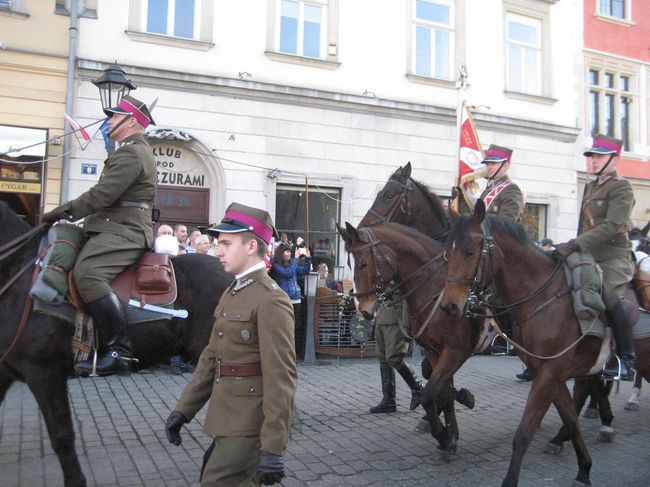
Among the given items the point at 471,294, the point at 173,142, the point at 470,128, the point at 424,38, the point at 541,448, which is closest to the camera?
the point at 471,294

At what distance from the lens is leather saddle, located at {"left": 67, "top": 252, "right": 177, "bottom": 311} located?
15.2 ft

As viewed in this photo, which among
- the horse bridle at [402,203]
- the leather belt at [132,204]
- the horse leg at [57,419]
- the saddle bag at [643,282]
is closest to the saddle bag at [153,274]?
the leather belt at [132,204]

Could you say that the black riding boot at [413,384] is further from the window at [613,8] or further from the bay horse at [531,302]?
the window at [613,8]

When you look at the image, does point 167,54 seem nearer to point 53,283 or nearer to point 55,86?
point 55,86

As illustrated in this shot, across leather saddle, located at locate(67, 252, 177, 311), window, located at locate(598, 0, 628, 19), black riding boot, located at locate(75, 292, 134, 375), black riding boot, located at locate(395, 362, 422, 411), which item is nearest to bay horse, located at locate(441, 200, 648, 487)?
black riding boot, located at locate(395, 362, 422, 411)

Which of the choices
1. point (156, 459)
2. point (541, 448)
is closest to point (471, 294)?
point (541, 448)

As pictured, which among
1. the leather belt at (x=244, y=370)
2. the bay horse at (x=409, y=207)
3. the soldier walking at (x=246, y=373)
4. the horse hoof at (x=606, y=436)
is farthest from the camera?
the bay horse at (x=409, y=207)

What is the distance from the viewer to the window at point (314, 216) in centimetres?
1498

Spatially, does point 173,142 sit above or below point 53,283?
above

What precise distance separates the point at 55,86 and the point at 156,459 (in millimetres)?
10018

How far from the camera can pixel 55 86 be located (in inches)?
496

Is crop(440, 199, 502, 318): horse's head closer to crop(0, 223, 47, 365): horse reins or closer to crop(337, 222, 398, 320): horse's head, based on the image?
crop(337, 222, 398, 320): horse's head

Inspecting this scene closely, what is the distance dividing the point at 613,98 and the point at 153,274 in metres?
19.7

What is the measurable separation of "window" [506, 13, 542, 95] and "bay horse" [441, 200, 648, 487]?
14.1m
